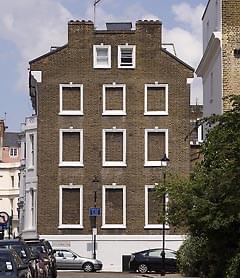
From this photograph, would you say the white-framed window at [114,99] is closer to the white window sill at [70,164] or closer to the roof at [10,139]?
the white window sill at [70,164]

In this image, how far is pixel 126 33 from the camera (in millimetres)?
61500

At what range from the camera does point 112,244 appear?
196 feet

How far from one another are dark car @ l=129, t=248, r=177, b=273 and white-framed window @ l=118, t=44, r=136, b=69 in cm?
1410

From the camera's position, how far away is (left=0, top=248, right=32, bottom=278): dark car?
2192 centimetres

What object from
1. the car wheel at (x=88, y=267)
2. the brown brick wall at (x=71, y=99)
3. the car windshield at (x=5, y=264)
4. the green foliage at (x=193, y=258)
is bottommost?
the car wheel at (x=88, y=267)

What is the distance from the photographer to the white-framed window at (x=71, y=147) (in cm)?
6019

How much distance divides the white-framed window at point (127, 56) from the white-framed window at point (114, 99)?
5.09 feet

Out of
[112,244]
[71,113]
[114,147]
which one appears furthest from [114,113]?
[112,244]

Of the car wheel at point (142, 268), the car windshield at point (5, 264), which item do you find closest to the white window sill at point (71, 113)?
the car wheel at point (142, 268)

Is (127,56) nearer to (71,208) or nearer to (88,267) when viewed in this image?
(71,208)

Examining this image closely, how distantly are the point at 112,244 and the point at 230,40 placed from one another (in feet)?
62.3

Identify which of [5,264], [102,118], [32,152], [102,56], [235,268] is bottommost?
[235,268]

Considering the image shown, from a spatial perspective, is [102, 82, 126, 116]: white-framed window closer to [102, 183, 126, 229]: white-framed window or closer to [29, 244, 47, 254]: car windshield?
[102, 183, 126, 229]: white-framed window

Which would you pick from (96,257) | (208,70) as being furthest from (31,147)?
(208,70)
